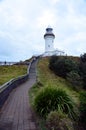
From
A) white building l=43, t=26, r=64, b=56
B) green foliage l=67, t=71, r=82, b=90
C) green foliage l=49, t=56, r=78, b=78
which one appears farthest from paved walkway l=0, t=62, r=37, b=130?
white building l=43, t=26, r=64, b=56

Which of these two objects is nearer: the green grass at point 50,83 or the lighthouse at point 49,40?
the green grass at point 50,83

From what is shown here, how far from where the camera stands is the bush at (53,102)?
400 inches

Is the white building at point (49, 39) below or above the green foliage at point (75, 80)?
above

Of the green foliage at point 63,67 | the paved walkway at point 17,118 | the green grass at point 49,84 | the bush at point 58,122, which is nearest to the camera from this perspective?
the bush at point 58,122

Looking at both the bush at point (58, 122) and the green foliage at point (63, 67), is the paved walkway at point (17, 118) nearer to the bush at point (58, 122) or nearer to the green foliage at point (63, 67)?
the bush at point (58, 122)

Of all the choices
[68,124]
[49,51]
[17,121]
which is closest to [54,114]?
[68,124]

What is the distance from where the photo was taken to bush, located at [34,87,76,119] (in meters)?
10.1

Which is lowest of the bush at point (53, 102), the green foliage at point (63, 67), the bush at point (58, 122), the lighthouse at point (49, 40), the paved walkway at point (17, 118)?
the paved walkway at point (17, 118)

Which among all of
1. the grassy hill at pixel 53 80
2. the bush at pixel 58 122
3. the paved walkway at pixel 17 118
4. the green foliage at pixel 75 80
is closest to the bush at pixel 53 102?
the paved walkway at pixel 17 118

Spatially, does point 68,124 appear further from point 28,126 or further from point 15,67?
point 15,67

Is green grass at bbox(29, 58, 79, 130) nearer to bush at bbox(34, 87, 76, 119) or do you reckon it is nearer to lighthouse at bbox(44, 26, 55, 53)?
bush at bbox(34, 87, 76, 119)

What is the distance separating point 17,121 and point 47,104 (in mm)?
1419

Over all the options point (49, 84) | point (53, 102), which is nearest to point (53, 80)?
point (49, 84)

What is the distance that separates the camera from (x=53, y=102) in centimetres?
1034
